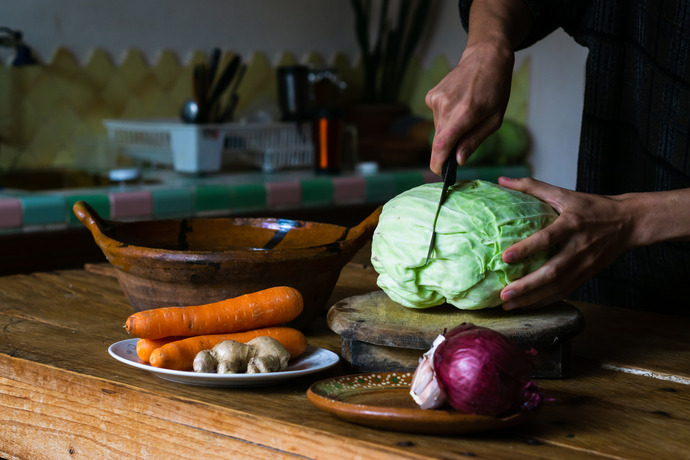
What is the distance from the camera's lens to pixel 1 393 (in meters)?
1.01

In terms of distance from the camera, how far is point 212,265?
1.02 metres

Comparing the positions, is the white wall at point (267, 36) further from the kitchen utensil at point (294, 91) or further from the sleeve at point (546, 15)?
the sleeve at point (546, 15)

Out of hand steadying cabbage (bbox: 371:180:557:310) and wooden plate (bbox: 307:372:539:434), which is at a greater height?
hand steadying cabbage (bbox: 371:180:557:310)

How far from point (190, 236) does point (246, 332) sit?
12.8 inches

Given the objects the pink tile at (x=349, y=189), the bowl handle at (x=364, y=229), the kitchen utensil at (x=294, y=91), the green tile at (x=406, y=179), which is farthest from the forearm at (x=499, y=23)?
the kitchen utensil at (x=294, y=91)

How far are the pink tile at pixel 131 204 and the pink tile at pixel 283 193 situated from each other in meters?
0.45

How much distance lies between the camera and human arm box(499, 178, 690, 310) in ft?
3.16

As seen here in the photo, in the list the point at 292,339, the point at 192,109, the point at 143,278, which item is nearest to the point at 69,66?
the point at 192,109

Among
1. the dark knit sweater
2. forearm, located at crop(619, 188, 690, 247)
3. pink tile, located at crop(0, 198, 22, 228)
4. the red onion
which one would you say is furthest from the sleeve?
pink tile, located at crop(0, 198, 22, 228)

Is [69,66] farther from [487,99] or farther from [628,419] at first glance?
[628,419]

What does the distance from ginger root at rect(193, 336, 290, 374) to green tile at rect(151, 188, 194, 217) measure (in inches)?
66.6

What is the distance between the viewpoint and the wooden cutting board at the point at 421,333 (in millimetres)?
922

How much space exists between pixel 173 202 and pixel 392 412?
194 centimetres

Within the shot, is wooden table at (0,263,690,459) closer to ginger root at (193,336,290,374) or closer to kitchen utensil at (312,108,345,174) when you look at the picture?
ginger root at (193,336,290,374)
